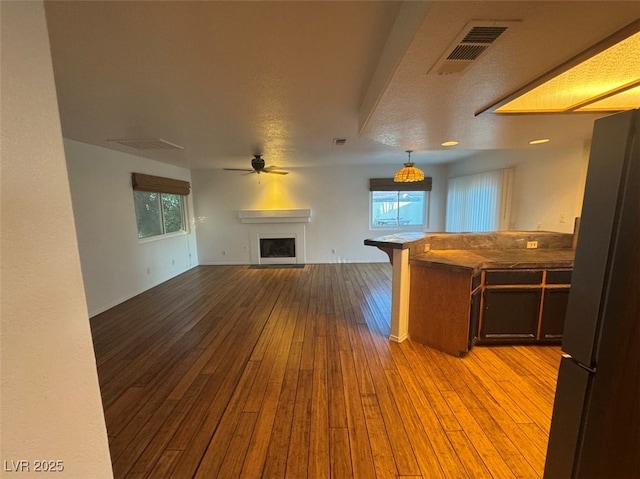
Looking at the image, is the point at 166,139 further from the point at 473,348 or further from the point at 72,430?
the point at 473,348

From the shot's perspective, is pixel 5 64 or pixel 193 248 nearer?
pixel 5 64

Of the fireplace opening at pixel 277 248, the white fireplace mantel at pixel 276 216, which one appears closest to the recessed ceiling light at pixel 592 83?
the white fireplace mantel at pixel 276 216

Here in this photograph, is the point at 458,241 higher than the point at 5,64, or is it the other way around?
the point at 5,64

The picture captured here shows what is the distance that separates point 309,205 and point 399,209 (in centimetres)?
227

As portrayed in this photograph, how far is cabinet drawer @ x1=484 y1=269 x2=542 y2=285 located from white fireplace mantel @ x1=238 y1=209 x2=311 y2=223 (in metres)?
4.50

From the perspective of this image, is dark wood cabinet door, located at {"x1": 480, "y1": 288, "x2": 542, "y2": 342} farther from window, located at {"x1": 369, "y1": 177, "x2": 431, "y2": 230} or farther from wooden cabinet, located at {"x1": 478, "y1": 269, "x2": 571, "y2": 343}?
window, located at {"x1": 369, "y1": 177, "x2": 431, "y2": 230}

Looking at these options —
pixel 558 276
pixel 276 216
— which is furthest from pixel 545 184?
pixel 276 216

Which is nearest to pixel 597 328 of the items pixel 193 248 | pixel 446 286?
pixel 446 286

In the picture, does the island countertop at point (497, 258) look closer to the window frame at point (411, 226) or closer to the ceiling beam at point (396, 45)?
the ceiling beam at point (396, 45)

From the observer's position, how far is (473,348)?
2738 mm

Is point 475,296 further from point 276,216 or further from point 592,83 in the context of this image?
point 276,216

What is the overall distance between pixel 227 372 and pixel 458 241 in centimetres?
282

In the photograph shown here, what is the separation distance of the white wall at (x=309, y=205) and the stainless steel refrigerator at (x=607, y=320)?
5.86 meters

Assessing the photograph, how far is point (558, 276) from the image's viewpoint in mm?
2574
